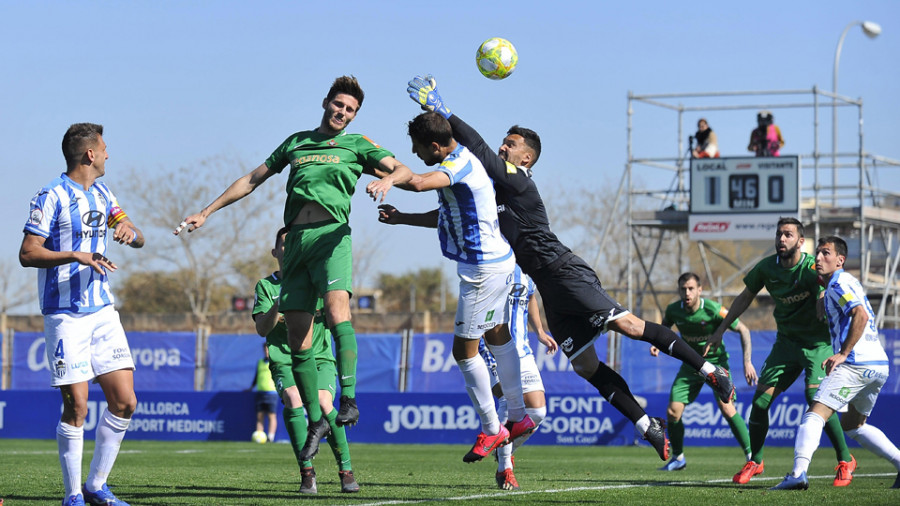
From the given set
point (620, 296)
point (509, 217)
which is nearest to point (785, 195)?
point (509, 217)

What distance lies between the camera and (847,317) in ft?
28.7

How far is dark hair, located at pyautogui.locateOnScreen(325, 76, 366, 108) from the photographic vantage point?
7.98 meters

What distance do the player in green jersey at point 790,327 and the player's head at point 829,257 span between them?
73 cm

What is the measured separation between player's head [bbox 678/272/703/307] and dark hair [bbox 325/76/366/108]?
6098 millimetres

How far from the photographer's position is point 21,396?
22.2 m

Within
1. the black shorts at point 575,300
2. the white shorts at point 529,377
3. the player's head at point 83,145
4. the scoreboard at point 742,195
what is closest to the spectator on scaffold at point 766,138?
the scoreboard at point 742,195

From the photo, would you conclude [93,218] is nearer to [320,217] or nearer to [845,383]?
[320,217]

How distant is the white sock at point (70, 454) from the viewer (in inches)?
267

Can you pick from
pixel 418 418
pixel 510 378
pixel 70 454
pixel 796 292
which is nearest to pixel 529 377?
pixel 510 378

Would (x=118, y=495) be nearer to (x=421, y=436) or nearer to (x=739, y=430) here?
(x=739, y=430)

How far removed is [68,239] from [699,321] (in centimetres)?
821

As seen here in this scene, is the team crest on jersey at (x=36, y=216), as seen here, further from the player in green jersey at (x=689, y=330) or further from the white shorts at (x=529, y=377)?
the player in green jersey at (x=689, y=330)

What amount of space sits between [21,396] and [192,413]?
3421mm

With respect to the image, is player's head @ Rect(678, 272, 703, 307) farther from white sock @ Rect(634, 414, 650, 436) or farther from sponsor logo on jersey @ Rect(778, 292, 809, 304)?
white sock @ Rect(634, 414, 650, 436)
